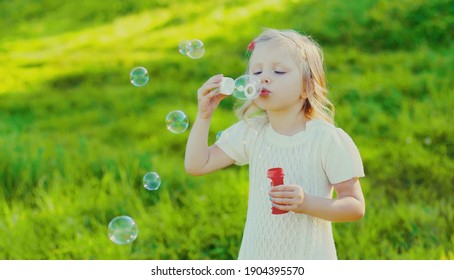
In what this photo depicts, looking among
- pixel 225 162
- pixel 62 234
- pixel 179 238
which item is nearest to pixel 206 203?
pixel 179 238

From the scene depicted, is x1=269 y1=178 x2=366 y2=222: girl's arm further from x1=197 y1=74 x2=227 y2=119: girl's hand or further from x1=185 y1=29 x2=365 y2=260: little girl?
x1=197 y1=74 x2=227 y2=119: girl's hand

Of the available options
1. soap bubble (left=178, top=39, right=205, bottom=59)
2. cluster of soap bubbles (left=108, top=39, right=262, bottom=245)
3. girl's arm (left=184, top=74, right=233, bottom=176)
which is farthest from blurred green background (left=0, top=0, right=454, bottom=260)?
girl's arm (left=184, top=74, right=233, bottom=176)

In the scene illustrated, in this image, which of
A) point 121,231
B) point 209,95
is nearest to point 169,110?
point 121,231

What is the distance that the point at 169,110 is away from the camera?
529 centimetres

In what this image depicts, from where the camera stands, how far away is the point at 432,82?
5.04 meters

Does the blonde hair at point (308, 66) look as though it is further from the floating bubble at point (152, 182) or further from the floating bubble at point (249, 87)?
the floating bubble at point (152, 182)

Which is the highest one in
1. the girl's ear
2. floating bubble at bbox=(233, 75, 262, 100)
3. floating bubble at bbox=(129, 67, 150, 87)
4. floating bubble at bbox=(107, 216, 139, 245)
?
floating bubble at bbox=(129, 67, 150, 87)

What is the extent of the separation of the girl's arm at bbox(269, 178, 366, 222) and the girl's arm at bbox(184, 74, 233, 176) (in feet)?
1.27

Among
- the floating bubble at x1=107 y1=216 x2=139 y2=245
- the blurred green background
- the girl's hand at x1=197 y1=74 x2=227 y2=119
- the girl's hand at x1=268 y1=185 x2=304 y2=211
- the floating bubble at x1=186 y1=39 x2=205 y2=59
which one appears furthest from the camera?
the blurred green background

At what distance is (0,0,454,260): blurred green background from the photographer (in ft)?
11.3

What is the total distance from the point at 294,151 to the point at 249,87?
26 centimetres
